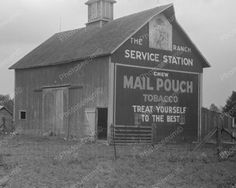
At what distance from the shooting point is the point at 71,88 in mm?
29562

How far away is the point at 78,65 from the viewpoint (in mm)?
28938

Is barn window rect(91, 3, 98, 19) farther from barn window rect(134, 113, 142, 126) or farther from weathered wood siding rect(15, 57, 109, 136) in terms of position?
barn window rect(134, 113, 142, 126)

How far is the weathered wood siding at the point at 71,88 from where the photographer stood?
27.4 metres

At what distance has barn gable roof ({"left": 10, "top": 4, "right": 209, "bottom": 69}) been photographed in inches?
1082

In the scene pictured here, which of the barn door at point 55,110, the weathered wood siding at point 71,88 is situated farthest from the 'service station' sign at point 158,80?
the barn door at point 55,110

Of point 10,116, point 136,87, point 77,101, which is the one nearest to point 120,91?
point 136,87

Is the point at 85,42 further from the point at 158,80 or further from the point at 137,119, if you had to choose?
the point at 137,119

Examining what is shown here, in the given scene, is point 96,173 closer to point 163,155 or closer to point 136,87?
point 163,155

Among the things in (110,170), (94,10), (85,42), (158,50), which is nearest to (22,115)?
(85,42)

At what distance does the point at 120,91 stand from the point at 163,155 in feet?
24.6

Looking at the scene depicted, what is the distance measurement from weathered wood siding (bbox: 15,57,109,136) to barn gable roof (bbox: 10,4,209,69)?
1.45 feet

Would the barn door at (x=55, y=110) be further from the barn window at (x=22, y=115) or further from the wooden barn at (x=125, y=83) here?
the barn window at (x=22, y=115)

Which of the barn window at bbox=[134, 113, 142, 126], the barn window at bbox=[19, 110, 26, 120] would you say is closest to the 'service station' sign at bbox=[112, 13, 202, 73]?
the barn window at bbox=[134, 113, 142, 126]

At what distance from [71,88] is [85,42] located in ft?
10.4
